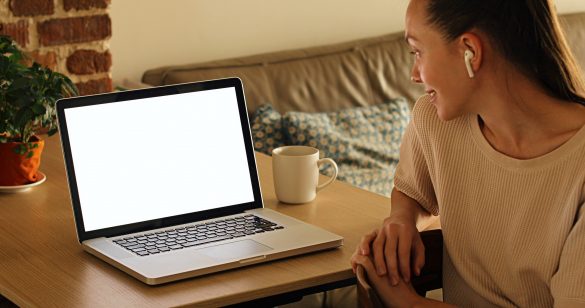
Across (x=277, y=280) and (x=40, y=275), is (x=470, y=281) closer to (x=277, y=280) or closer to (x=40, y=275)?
(x=277, y=280)

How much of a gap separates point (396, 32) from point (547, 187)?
193 centimetres

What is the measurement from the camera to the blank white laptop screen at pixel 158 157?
1632 mm

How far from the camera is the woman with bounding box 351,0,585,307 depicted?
138cm

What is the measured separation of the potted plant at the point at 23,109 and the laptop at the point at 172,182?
0.66ft

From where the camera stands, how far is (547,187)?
142 cm

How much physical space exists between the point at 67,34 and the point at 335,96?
0.95 metres

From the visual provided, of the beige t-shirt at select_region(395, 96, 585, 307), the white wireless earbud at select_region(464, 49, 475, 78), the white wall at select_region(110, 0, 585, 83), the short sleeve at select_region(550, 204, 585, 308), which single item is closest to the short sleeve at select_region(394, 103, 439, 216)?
the beige t-shirt at select_region(395, 96, 585, 307)

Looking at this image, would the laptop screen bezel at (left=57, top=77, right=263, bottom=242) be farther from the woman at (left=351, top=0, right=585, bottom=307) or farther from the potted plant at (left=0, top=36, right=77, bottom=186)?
the woman at (left=351, top=0, right=585, bottom=307)

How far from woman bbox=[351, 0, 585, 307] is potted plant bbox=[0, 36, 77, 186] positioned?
2.29 ft

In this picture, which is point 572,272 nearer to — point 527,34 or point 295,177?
point 527,34

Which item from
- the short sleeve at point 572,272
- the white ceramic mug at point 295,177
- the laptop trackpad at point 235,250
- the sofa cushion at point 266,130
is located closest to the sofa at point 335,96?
the sofa cushion at point 266,130

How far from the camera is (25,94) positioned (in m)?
1.79

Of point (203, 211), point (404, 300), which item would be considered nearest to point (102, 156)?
point (203, 211)

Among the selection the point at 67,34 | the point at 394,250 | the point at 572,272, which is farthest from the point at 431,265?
the point at 67,34
